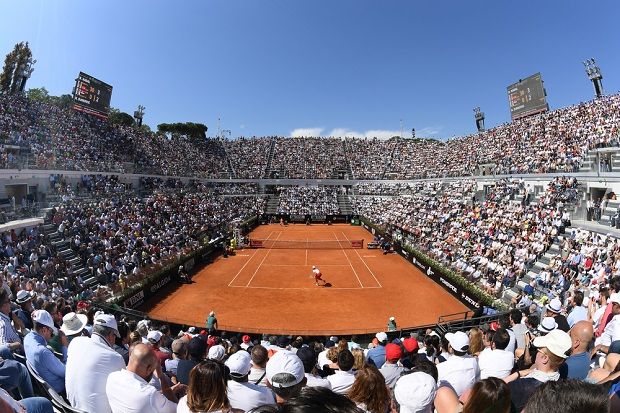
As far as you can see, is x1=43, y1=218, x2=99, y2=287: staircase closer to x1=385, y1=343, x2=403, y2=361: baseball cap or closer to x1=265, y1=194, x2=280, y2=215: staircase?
x1=385, y1=343, x2=403, y2=361: baseball cap

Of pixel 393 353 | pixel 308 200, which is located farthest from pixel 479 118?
pixel 393 353

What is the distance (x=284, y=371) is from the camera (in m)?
3.56

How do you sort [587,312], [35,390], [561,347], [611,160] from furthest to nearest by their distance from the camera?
[611,160] → [587,312] → [35,390] → [561,347]

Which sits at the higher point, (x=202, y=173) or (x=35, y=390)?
(x=202, y=173)

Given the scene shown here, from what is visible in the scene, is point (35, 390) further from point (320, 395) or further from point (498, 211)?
point (498, 211)

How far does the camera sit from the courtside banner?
2170cm

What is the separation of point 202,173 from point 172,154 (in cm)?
577

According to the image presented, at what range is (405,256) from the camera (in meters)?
35.3

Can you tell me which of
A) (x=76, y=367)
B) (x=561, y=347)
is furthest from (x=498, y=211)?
(x=76, y=367)

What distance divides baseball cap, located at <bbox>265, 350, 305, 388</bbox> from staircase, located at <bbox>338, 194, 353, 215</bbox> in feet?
193

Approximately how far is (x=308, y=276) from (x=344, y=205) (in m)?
35.3

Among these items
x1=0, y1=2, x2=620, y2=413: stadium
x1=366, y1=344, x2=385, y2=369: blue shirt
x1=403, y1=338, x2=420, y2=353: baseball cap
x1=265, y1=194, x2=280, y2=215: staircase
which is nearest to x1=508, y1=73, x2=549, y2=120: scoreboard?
x1=0, y1=2, x2=620, y2=413: stadium

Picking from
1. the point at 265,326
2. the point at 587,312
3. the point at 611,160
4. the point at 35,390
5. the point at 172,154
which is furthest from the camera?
the point at 172,154

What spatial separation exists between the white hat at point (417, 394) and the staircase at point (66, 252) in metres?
20.8
